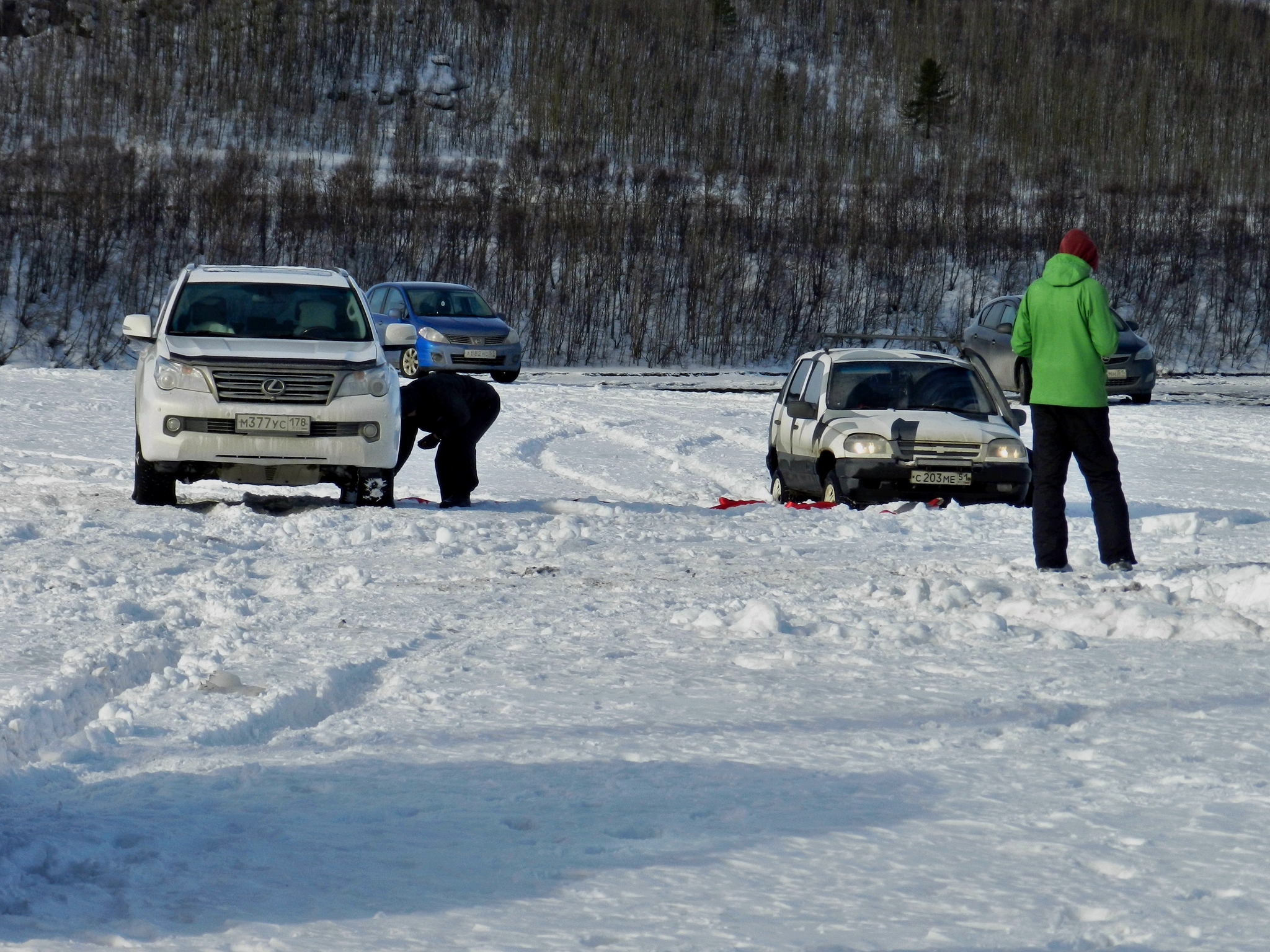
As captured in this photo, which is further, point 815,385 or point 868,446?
point 815,385

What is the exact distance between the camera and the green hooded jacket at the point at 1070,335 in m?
7.71

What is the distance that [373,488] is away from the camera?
11094 mm

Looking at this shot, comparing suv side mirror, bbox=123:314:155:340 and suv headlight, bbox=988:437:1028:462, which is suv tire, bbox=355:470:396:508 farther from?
suv headlight, bbox=988:437:1028:462

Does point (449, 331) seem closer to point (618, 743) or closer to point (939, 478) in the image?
point (939, 478)

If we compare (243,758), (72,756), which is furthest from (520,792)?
(72,756)

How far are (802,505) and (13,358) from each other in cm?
2405

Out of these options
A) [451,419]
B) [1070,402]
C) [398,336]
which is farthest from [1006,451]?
[398,336]

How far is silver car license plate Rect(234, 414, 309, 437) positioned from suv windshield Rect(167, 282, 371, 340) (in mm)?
1023

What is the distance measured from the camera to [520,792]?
163 inches

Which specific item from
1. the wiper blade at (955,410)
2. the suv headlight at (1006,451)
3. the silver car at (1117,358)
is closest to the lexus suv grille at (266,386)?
the wiper blade at (955,410)

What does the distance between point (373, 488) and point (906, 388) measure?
464 centimetres

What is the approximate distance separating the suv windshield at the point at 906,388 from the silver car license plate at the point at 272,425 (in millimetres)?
4361

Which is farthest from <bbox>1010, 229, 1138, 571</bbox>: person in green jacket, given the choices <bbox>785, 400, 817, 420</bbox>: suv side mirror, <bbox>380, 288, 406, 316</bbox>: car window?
<bbox>380, 288, 406, 316</bbox>: car window

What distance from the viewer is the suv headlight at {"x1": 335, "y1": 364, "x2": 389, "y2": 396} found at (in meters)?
11.0
